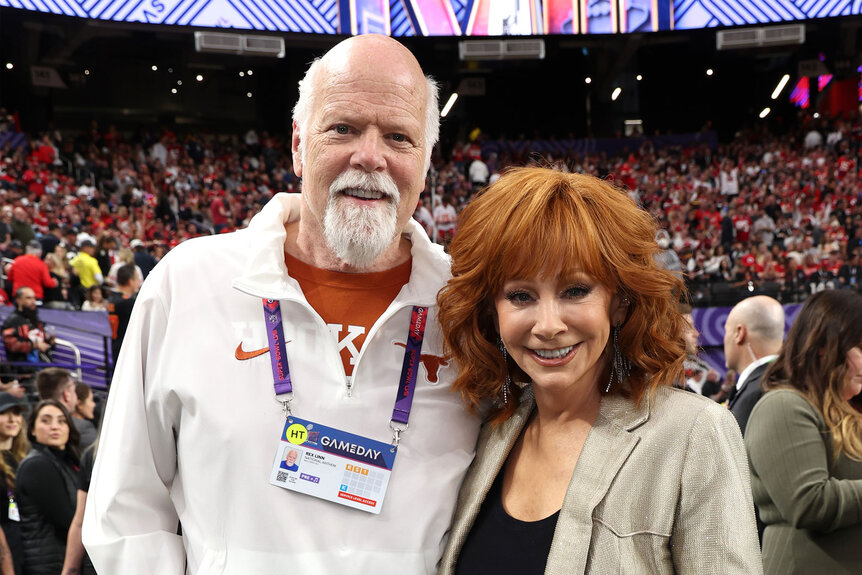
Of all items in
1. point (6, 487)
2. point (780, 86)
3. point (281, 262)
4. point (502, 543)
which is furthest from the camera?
point (780, 86)

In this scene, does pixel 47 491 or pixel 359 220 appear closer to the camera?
pixel 359 220

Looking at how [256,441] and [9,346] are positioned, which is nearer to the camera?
[256,441]

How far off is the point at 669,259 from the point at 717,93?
41.0 feet

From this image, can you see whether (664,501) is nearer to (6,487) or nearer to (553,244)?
(553,244)

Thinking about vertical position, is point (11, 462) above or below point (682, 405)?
below

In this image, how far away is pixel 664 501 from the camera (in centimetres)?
158

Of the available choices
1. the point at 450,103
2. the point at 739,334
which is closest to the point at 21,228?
the point at 739,334

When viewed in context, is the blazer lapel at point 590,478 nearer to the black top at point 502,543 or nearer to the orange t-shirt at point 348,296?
the black top at point 502,543

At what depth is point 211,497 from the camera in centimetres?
179

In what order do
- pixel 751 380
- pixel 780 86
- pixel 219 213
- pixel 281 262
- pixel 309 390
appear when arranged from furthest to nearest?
pixel 780 86 → pixel 219 213 → pixel 751 380 → pixel 281 262 → pixel 309 390

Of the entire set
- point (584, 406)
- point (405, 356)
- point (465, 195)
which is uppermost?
point (465, 195)

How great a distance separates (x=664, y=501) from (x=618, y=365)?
303 mm

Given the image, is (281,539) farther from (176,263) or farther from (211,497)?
(176,263)

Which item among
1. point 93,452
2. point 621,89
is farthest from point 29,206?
point 621,89
